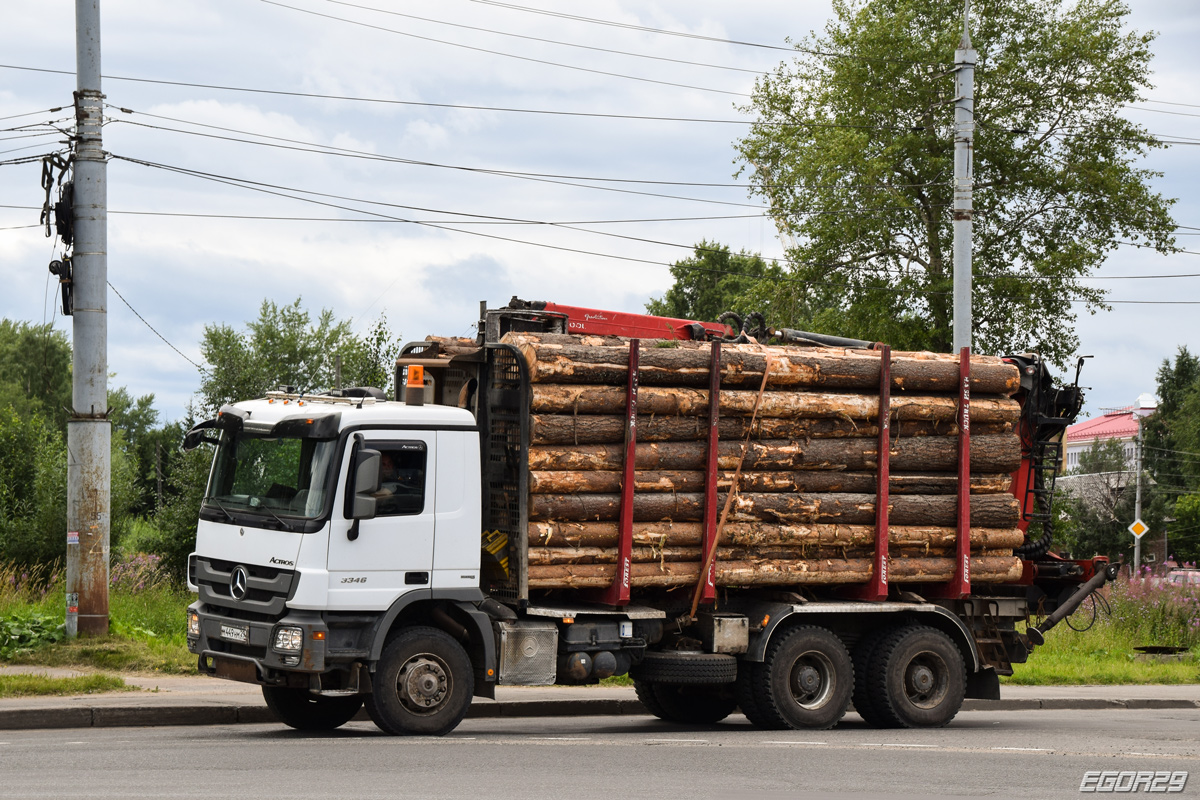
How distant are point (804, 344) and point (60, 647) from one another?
350 inches

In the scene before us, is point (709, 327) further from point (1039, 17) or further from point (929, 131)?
point (1039, 17)

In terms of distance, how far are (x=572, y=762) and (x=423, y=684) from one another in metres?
1.83

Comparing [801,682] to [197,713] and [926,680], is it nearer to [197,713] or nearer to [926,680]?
[926,680]

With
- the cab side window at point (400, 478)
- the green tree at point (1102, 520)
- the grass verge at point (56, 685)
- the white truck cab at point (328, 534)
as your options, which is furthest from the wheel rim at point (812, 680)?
the green tree at point (1102, 520)

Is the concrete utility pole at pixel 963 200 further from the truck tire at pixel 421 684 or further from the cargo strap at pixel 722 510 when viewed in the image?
the truck tire at pixel 421 684

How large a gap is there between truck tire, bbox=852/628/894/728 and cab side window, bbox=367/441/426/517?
4.88m

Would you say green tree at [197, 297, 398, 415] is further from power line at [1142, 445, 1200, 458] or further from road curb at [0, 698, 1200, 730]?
power line at [1142, 445, 1200, 458]

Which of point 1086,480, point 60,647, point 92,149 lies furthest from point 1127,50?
point 1086,480

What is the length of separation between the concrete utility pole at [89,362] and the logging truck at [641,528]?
369 cm

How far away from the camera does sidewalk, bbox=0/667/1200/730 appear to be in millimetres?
11977

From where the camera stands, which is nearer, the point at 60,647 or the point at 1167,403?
the point at 60,647

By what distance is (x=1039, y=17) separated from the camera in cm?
3588

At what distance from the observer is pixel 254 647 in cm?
1064

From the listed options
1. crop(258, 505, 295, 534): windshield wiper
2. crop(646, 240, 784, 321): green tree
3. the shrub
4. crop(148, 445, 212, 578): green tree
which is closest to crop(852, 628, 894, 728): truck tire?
crop(258, 505, 295, 534): windshield wiper
